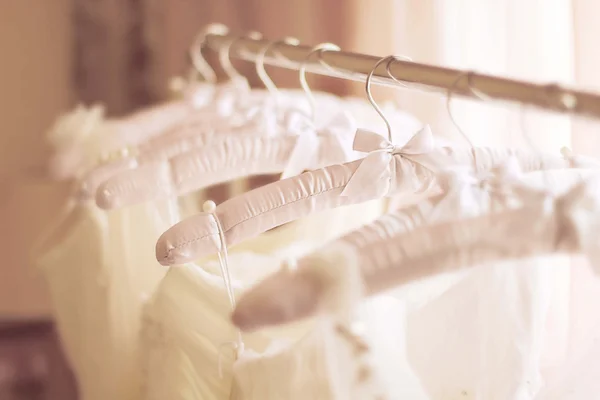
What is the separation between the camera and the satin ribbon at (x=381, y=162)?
597 mm

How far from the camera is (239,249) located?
3.44ft

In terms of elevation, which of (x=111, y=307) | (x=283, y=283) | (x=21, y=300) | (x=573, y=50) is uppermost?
(x=573, y=50)

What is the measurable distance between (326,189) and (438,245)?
179 mm

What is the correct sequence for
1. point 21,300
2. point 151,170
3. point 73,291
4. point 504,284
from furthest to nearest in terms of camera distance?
1. point 21,300
2. point 73,291
3. point 151,170
4. point 504,284

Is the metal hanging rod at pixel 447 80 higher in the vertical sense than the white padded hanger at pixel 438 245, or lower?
higher

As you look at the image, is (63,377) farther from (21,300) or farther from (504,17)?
(504,17)

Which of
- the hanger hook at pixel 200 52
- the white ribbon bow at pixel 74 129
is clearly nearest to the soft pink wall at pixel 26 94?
the white ribbon bow at pixel 74 129

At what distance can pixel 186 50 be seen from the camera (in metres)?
1.72

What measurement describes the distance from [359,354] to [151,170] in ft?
1.20

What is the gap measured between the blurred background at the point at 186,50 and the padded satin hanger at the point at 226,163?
247 mm

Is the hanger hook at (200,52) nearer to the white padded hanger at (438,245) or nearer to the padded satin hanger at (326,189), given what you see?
the padded satin hanger at (326,189)

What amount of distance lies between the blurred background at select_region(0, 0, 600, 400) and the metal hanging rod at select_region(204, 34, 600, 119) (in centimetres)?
25

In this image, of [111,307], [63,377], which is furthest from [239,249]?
[63,377]

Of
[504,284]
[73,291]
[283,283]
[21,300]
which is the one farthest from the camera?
[21,300]
